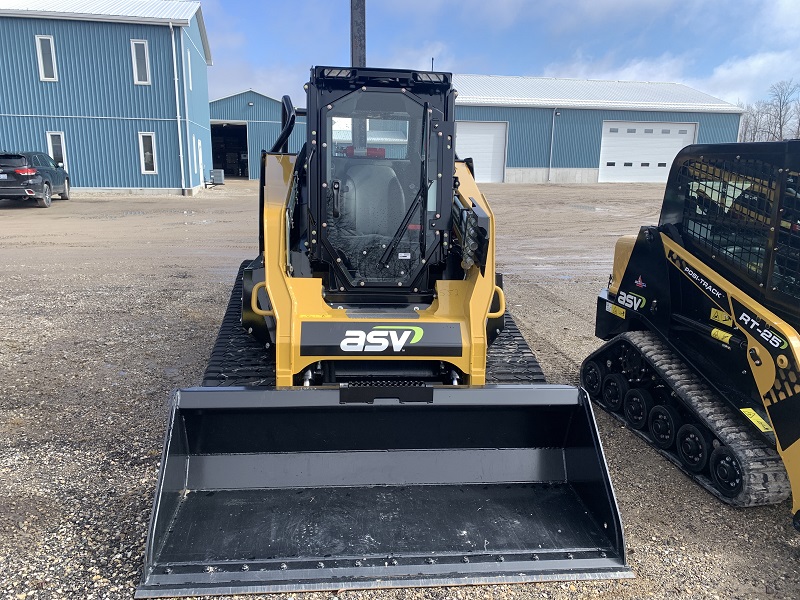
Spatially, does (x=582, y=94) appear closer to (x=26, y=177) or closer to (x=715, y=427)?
(x=26, y=177)

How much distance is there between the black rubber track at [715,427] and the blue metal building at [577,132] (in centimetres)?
3015

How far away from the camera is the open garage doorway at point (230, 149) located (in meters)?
41.3

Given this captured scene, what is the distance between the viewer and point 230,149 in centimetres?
4206

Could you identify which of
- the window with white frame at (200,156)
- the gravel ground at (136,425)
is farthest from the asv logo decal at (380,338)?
the window with white frame at (200,156)

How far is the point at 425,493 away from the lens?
3.47m

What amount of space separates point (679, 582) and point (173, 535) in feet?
8.24

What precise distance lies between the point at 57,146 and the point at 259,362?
809 inches

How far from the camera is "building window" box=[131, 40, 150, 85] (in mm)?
20781

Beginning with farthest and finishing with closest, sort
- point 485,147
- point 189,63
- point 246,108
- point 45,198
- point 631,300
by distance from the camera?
1. point 246,108
2. point 485,147
3. point 189,63
4. point 45,198
5. point 631,300

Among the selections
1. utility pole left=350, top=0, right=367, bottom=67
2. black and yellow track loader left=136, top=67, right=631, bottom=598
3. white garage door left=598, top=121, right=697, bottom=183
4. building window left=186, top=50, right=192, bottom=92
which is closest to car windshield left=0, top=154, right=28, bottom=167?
building window left=186, top=50, right=192, bottom=92

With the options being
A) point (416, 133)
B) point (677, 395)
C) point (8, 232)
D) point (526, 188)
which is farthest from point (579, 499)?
point (526, 188)

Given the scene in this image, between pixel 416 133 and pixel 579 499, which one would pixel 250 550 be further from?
pixel 416 133

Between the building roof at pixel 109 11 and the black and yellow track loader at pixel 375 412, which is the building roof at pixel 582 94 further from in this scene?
the black and yellow track loader at pixel 375 412

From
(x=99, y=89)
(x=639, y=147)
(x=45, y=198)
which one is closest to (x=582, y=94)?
(x=639, y=147)
